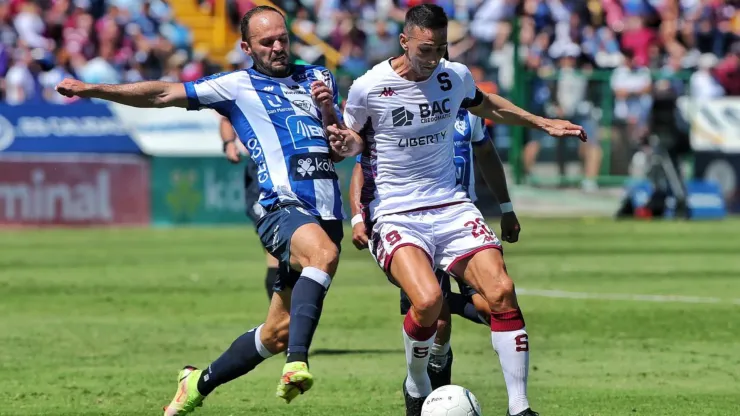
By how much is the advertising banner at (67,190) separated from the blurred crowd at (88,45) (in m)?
1.95

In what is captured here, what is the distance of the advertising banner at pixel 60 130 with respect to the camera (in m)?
23.2

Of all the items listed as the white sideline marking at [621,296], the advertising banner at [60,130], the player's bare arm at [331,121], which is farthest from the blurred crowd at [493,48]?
the player's bare arm at [331,121]

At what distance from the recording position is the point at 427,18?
761cm

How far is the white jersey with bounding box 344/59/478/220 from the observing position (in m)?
7.82

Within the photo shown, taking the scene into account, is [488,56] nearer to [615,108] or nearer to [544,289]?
[615,108]

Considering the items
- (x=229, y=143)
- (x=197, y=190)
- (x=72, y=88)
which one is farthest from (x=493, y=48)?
(x=72, y=88)

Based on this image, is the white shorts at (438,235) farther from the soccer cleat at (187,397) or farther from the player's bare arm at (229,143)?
the player's bare arm at (229,143)

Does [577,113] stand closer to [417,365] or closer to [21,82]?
[21,82]

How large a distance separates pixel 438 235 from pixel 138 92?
6.09ft

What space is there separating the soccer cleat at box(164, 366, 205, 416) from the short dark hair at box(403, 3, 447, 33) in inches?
91.7

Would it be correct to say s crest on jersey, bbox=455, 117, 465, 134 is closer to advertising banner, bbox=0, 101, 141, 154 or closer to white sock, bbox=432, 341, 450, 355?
white sock, bbox=432, 341, 450, 355

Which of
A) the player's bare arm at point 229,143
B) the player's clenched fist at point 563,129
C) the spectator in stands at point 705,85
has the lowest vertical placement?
the spectator in stands at point 705,85

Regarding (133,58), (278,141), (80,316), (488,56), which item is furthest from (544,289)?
(133,58)

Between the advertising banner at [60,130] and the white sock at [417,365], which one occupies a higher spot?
the white sock at [417,365]
